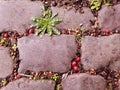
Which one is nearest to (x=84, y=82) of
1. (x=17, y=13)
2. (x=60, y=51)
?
(x=60, y=51)

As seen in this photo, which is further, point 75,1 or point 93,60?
point 75,1

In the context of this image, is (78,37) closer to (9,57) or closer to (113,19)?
(113,19)

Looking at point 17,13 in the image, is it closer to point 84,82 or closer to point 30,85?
point 30,85

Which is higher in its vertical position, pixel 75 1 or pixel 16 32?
pixel 75 1

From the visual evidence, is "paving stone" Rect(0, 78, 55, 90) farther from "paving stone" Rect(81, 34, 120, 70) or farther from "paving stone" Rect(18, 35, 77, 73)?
"paving stone" Rect(81, 34, 120, 70)

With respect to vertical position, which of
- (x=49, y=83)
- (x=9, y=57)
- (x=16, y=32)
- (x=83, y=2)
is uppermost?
(x=83, y=2)

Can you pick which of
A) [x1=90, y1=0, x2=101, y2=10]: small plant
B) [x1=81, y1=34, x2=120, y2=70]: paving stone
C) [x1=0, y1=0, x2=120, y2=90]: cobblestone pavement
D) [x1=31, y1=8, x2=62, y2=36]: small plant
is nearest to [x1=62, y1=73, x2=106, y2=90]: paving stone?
[x1=0, y1=0, x2=120, y2=90]: cobblestone pavement

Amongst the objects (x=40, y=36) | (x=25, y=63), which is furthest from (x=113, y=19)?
(x=25, y=63)
